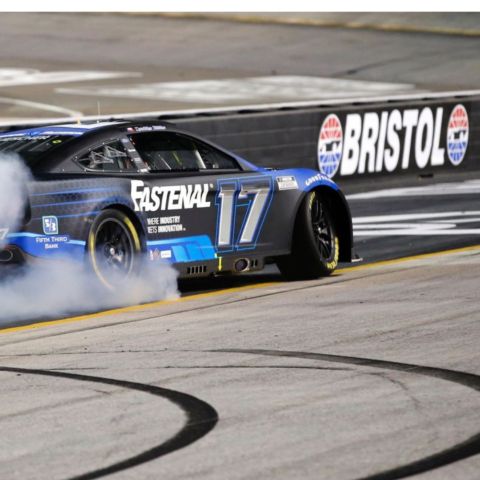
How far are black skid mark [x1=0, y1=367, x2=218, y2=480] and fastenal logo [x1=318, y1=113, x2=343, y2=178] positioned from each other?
12.6 metres

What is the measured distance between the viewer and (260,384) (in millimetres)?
7836

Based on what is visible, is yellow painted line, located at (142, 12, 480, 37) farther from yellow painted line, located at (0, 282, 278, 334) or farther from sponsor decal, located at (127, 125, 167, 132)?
sponsor decal, located at (127, 125, 167, 132)

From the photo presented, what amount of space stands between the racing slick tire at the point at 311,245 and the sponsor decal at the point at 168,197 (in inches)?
38.7

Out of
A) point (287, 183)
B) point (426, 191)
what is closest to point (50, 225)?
point (287, 183)

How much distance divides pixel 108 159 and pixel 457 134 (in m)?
12.5

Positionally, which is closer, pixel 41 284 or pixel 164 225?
pixel 41 284

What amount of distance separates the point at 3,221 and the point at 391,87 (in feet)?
93.2

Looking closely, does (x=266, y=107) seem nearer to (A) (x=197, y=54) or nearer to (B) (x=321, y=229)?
(B) (x=321, y=229)

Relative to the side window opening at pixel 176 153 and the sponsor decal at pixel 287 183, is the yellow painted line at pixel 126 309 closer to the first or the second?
the sponsor decal at pixel 287 183

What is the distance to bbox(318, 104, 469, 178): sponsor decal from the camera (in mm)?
21000

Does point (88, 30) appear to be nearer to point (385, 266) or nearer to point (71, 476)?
point (385, 266)

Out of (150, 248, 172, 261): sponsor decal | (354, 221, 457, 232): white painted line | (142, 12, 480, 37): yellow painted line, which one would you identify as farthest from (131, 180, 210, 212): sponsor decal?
(142, 12, 480, 37): yellow painted line

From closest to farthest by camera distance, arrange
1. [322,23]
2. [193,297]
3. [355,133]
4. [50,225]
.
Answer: [50,225] → [193,297] → [355,133] → [322,23]
